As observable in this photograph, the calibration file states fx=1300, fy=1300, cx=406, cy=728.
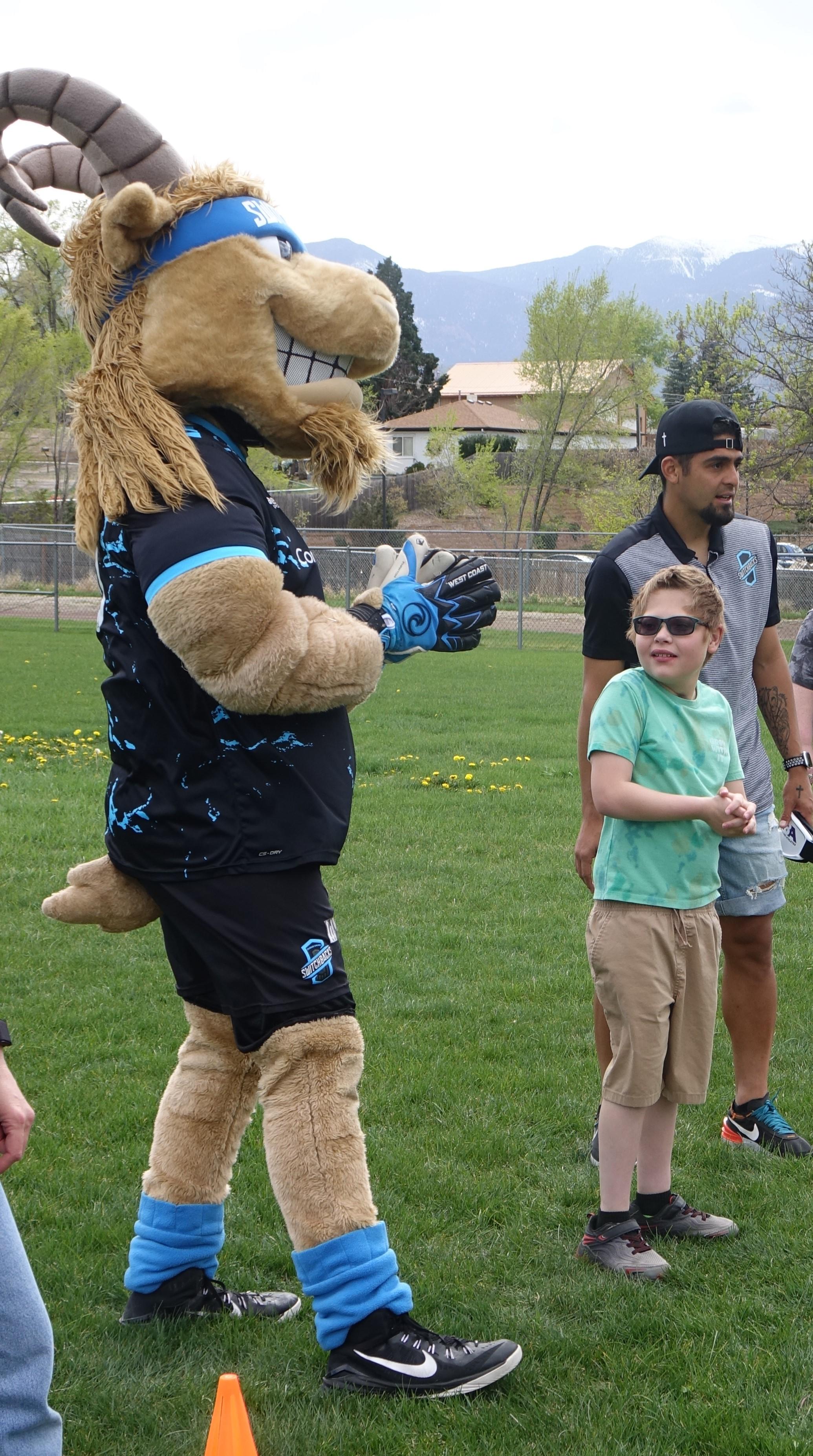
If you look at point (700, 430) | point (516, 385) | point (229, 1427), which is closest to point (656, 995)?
point (229, 1427)

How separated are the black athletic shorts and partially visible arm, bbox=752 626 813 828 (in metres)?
2.22

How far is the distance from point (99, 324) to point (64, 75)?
535 millimetres

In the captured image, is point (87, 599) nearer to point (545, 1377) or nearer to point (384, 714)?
point (384, 714)

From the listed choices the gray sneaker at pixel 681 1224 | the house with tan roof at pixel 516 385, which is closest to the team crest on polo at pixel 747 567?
the gray sneaker at pixel 681 1224

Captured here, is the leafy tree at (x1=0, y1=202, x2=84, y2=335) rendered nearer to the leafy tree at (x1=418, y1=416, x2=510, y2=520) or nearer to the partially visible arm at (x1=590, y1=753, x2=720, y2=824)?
the leafy tree at (x1=418, y1=416, x2=510, y2=520)

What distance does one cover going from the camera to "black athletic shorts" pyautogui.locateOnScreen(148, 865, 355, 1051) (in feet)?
9.30

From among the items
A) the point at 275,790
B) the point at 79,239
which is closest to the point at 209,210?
the point at 79,239

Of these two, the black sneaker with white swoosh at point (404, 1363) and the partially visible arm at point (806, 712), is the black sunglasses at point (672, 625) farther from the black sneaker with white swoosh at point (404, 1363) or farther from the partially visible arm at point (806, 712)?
the partially visible arm at point (806, 712)

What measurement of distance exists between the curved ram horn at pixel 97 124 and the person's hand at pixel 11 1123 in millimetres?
2016

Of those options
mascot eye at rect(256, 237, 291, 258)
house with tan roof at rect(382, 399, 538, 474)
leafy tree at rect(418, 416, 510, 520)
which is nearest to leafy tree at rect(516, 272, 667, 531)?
leafy tree at rect(418, 416, 510, 520)

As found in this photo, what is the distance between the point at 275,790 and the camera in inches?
112

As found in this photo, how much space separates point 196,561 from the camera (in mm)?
2672

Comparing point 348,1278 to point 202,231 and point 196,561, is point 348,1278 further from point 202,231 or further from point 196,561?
point 202,231

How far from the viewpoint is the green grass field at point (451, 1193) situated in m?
2.83
